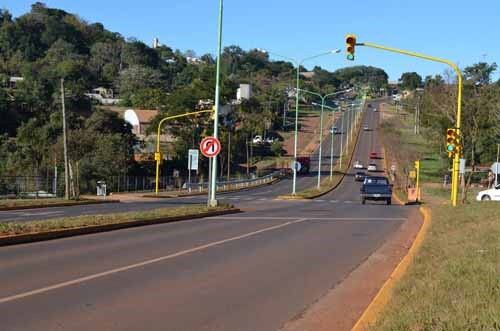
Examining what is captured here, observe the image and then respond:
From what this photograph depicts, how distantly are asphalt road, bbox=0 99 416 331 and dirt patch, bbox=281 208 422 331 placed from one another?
212 millimetres

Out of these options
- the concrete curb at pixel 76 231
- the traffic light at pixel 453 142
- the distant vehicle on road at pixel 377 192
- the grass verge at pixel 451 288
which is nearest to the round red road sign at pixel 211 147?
the concrete curb at pixel 76 231

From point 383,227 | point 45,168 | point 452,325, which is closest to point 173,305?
point 452,325

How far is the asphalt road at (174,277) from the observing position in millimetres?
8508

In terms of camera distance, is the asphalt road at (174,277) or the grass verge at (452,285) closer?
the grass verge at (452,285)

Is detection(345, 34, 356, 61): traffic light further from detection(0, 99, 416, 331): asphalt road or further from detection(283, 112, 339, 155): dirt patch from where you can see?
detection(283, 112, 339, 155): dirt patch

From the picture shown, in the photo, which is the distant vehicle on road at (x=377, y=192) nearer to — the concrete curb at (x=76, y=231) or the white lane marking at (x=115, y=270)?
the concrete curb at (x=76, y=231)

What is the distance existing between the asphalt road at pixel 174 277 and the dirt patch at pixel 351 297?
21 centimetres

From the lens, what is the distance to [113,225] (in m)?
19.8

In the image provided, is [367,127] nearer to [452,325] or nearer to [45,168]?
[45,168]

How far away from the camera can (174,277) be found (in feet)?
37.9

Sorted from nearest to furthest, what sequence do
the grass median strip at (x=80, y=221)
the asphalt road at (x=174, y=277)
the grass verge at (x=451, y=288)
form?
1. the grass verge at (x=451, y=288)
2. the asphalt road at (x=174, y=277)
3. the grass median strip at (x=80, y=221)

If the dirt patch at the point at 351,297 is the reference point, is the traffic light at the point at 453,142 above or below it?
above

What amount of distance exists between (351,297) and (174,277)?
2.88m

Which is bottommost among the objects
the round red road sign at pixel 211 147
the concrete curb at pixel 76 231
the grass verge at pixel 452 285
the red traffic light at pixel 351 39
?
the concrete curb at pixel 76 231
